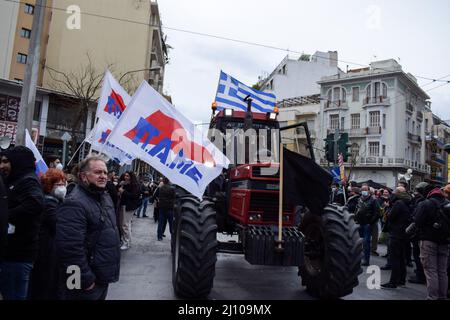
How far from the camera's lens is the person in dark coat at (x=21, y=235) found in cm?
328

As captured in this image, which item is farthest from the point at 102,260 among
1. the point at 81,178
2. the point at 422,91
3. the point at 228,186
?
the point at 422,91

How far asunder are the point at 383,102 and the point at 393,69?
3889mm

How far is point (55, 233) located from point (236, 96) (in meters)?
6.12

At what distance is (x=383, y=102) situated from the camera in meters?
41.2

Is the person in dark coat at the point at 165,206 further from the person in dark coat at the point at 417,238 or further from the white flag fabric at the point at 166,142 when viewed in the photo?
the person in dark coat at the point at 417,238

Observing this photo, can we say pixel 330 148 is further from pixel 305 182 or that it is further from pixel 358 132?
pixel 358 132

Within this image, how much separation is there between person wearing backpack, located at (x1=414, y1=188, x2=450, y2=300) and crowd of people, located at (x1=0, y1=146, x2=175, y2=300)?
4749 millimetres

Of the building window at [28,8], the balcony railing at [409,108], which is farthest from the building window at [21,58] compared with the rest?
the balcony railing at [409,108]

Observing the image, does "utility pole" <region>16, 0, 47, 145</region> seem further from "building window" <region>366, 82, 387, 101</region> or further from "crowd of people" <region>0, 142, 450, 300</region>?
"building window" <region>366, 82, 387, 101</region>

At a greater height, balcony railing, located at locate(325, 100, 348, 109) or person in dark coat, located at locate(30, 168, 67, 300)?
balcony railing, located at locate(325, 100, 348, 109)

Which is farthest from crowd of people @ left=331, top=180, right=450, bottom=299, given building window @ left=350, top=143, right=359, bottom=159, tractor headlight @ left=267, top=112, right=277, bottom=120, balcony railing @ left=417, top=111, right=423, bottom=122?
balcony railing @ left=417, top=111, right=423, bottom=122

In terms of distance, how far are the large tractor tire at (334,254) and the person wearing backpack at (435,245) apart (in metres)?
1.28

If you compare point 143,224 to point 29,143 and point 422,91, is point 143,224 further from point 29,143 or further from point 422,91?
point 422,91

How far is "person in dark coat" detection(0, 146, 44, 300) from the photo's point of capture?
10.8ft
